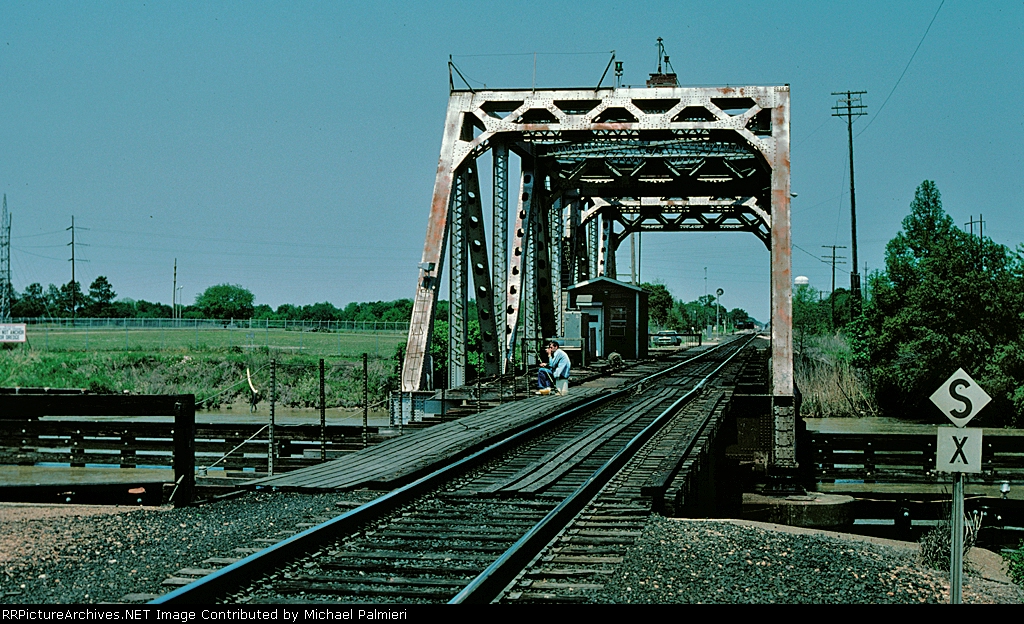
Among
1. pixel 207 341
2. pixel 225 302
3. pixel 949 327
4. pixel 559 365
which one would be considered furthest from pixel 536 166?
pixel 225 302

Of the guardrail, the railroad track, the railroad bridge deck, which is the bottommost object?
the guardrail

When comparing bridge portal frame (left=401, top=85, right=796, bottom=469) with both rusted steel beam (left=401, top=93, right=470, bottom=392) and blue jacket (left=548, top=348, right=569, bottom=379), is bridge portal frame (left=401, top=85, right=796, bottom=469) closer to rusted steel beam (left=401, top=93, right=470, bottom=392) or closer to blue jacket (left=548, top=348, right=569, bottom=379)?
rusted steel beam (left=401, top=93, right=470, bottom=392)

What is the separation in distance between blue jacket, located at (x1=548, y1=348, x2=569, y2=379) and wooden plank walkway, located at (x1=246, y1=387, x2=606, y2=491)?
3.19 metres

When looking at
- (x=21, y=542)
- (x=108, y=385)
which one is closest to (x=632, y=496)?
(x=21, y=542)

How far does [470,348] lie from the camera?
37.8 metres

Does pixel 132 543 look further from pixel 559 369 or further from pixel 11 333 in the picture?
pixel 11 333

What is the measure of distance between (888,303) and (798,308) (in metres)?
53.2

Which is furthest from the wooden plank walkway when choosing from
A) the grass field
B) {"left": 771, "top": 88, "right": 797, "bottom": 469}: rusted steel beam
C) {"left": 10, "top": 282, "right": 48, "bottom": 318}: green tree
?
{"left": 10, "top": 282, "right": 48, "bottom": 318}: green tree

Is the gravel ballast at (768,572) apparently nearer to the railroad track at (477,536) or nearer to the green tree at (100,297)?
the railroad track at (477,536)

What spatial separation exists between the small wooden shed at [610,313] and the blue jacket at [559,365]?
37.7 feet

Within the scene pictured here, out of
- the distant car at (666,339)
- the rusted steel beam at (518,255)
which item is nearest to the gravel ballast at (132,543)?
the rusted steel beam at (518,255)

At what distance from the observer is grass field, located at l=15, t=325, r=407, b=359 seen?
5441 centimetres

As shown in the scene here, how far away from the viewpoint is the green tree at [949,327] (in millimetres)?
32250

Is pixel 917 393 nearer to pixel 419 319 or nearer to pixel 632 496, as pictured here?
pixel 419 319
